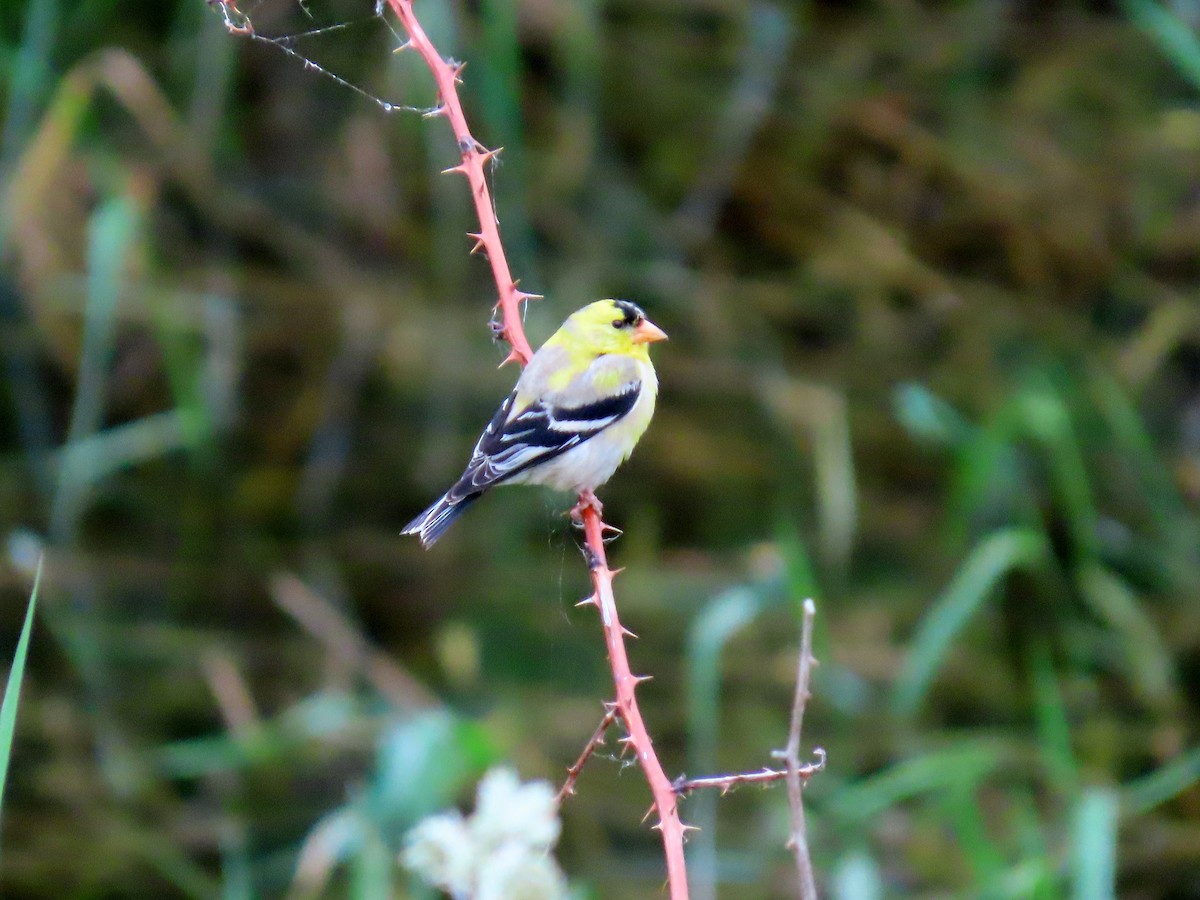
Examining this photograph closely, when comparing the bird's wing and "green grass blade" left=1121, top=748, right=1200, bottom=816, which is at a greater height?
the bird's wing

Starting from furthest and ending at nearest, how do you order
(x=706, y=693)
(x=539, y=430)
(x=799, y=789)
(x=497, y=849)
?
(x=706, y=693)
(x=539, y=430)
(x=799, y=789)
(x=497, y=849)

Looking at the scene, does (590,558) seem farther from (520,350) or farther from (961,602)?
(961,602)

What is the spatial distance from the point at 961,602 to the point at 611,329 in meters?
1.09

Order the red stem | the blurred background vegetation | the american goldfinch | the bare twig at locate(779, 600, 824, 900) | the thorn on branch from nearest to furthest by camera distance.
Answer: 1. the bare twig at locate(779, 600, 824, 900)
2. the red stem
3. the thorn on branch
4. the american goldfinch
5. the blurred background vegetation

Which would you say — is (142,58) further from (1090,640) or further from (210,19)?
(1090,640)

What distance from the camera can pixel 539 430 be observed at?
9.29ft

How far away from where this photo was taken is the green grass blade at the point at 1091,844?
236 centimetres

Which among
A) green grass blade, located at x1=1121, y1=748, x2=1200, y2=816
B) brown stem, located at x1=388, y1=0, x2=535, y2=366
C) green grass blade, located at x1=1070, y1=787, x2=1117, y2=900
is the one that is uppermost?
brown stem, located at x1=388, y1=0, x2=535, y2=366

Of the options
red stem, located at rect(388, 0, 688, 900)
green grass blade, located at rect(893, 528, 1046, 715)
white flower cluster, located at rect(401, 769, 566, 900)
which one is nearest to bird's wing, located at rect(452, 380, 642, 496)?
red stem, located at rect(388, 0, 688, 900)

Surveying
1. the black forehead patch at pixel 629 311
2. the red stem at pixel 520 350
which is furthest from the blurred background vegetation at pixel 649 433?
the red stem at pixel 520 350

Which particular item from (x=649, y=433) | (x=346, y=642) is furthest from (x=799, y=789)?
(x=649, y=433)

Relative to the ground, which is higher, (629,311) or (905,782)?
(629,311)

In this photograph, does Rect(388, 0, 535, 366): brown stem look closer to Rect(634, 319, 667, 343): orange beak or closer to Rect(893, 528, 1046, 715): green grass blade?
Rect(634, 319, 667, 343): orange beak

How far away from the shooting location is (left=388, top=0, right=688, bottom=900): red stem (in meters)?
1.20
